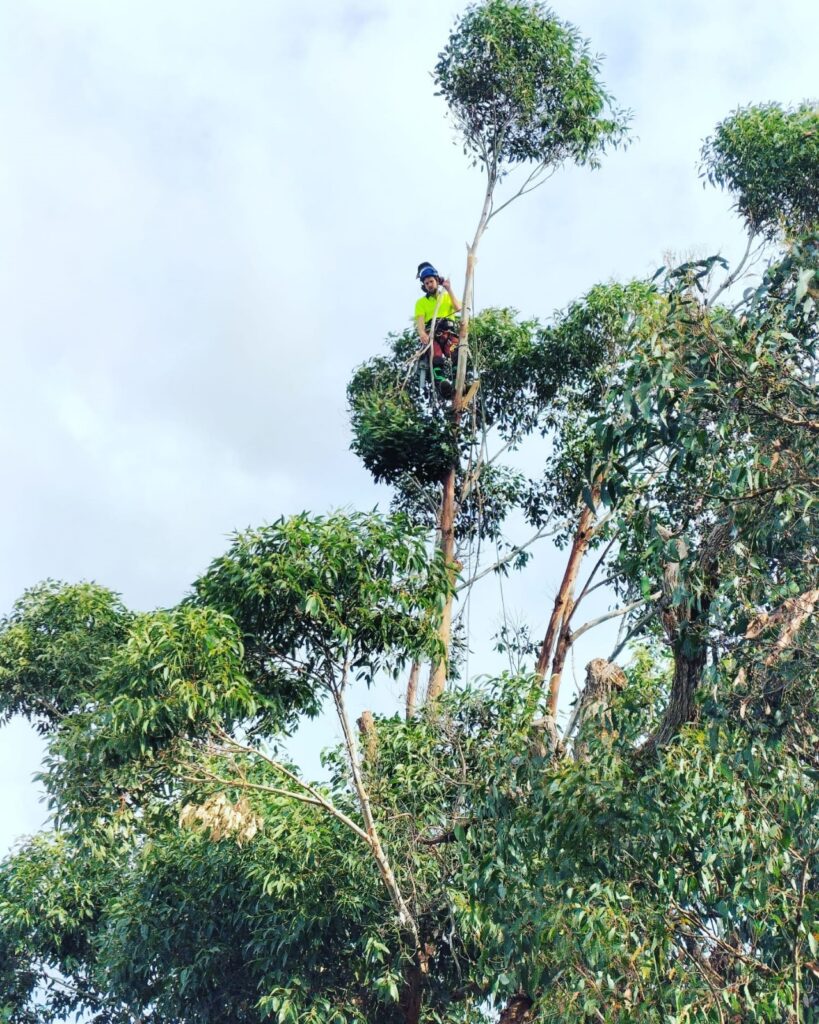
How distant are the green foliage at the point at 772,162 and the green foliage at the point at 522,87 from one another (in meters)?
1.48

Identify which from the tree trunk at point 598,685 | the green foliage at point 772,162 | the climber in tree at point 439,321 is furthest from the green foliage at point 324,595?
the green foliage at point 772,162

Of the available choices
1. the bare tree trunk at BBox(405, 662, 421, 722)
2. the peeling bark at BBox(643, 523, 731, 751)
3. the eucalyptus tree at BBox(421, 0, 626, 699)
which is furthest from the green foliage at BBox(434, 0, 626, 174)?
the peeling bark at BBox(643, 523, 731, 751)

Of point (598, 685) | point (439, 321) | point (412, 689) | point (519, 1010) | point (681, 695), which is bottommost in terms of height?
point (519, 1010)

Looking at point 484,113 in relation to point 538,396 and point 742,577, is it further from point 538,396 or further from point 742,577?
point 742,577

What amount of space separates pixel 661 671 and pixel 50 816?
5396 mm

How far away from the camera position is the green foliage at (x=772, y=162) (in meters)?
16.0

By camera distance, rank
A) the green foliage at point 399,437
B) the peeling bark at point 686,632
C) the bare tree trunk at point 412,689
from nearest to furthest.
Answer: the peeling bark at point 686,632
the bare tree trunk at point 412,689
the green foliage at point 399,437

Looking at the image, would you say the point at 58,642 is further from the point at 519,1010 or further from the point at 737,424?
the point at 737,424

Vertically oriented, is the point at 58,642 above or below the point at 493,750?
above

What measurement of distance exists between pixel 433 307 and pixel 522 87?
3126mm

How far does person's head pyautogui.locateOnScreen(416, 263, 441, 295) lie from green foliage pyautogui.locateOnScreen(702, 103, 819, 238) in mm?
4261

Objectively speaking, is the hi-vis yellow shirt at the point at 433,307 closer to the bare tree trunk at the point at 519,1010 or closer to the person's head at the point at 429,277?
the person's head at the point at 429,277

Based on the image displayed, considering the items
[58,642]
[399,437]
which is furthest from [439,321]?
[58,642]

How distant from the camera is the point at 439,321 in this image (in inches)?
600
